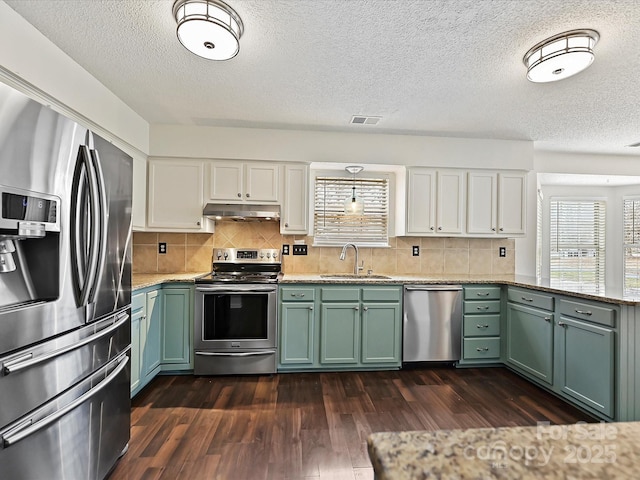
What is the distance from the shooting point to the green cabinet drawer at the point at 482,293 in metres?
3.16

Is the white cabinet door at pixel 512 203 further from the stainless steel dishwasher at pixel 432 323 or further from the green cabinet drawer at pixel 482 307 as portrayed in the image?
the stainless steel dishwasher at pixel 432 323

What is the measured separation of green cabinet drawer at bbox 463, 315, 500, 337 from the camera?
316 centimetres

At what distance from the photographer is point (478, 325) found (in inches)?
124

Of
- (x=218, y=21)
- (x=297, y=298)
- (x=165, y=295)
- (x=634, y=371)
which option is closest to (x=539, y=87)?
(x=634, y=371)

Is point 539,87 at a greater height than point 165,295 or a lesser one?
greater

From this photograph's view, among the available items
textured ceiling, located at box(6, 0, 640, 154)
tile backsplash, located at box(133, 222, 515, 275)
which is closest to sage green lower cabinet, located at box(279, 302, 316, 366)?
tile backsplash, located at box(133, 222, 515, 275)

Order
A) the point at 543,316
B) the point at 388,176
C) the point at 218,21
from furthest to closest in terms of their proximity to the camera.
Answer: the point at 388,176, the point at 543,316, the point at 218,21

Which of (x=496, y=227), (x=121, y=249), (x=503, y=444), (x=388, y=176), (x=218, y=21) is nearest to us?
(x=503, y=444)

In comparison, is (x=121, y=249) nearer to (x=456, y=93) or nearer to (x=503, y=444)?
(x=503, y=444)

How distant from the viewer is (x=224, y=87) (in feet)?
8.07

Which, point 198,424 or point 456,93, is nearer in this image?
point 198,424

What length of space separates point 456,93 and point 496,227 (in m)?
1.71

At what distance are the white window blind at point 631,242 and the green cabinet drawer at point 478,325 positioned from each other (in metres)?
2.92

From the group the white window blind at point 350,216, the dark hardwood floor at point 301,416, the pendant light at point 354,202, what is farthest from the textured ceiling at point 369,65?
the dark hardwood floor at point 301,416
